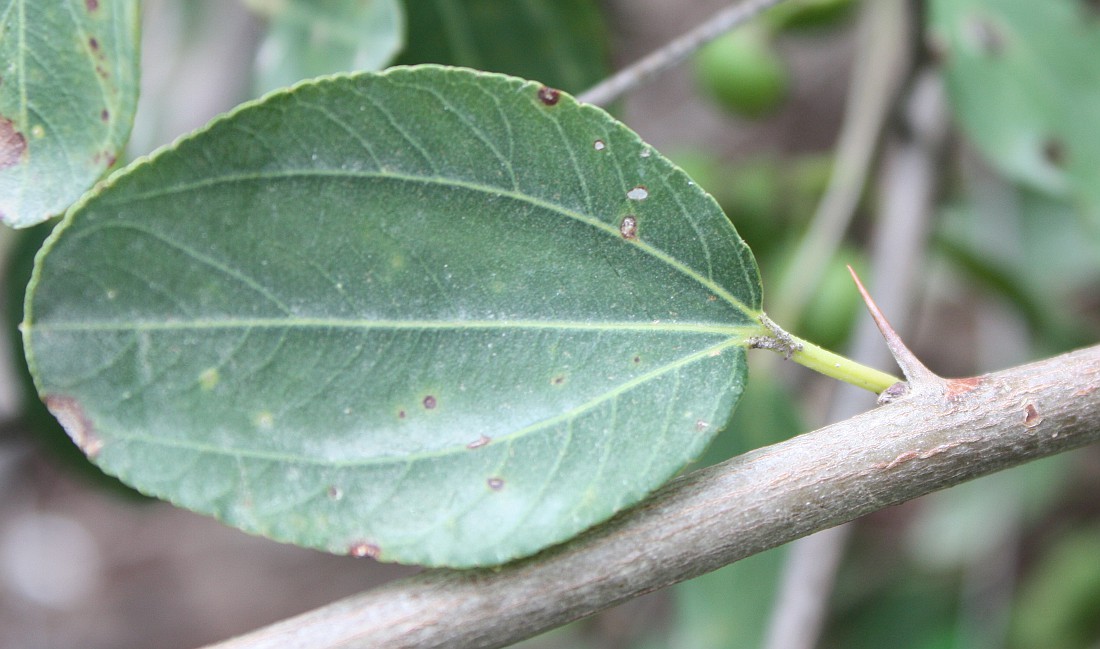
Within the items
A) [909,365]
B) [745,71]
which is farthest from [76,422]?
[745,71]

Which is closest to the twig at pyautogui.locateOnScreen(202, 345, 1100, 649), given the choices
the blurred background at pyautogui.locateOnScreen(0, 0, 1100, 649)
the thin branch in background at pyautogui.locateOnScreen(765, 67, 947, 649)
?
the blurred background at pyautogui.locateOnScreen(0, 0, 1100, 649)

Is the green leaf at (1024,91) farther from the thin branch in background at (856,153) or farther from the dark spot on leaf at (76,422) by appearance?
the dark spot on leaf at (76,422)

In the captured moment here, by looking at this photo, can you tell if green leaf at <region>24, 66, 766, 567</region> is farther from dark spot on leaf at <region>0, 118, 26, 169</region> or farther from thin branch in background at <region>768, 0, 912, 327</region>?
thin branch in background at <region>768, 0, 912, 327</region>

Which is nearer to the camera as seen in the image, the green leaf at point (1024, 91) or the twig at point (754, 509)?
the twig at point (754, 509)

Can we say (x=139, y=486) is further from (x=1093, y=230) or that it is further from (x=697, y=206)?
(x=1093, y=230)

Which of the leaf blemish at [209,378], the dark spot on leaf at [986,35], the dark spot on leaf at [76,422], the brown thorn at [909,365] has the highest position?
the dark spot on leaf at [986,35]

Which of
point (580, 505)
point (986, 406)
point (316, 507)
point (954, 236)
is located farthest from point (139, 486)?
point (954, 236)

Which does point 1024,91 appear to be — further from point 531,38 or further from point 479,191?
point 479,191

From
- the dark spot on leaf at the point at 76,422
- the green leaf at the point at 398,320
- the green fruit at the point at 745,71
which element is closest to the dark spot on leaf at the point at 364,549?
the green leaf at the point at 398,320
